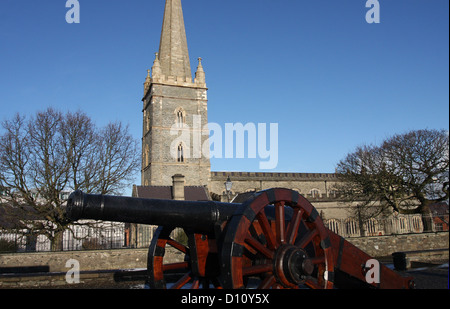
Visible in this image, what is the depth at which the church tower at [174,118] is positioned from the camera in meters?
36.8

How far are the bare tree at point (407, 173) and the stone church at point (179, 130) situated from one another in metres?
6.93

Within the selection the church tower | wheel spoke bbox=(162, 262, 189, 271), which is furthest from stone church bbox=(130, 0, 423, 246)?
wheel spoke bbox=(162, 262, 189, 271)

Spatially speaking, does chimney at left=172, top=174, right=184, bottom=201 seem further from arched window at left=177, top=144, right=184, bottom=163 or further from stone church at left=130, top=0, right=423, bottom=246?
arched window at left=177, top=144, right=184, bottom=163

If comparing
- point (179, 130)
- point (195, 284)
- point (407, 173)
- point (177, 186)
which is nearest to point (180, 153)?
point (179, 130)

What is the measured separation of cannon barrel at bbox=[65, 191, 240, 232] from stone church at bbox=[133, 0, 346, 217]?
96.9 ft

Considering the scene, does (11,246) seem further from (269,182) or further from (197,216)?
(269,182)

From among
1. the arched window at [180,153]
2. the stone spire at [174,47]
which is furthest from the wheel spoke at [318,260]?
the stone spire at [174,47]

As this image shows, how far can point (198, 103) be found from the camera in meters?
39.4

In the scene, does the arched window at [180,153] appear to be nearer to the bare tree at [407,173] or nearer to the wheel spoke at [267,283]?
the bare tree at [407,173]

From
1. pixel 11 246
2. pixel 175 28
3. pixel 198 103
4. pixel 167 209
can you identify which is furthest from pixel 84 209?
pixel 175 28

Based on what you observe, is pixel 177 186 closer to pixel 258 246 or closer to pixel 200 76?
pixel 200 76

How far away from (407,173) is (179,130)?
21489mm

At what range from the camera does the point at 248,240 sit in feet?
16.5
